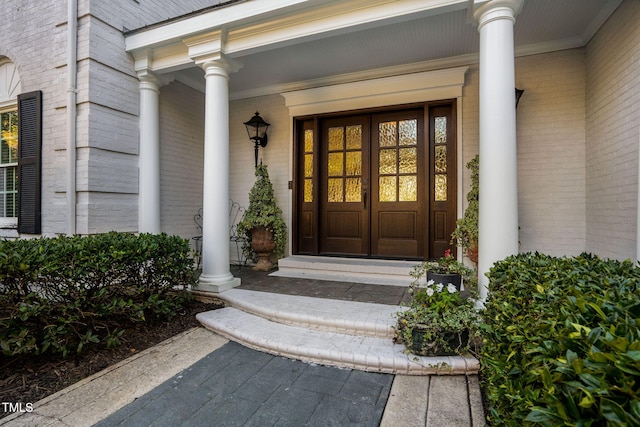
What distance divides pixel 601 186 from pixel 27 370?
5.15 meters

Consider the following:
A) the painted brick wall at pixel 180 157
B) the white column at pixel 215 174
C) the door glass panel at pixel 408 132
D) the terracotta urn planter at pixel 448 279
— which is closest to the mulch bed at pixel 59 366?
the white column at pixel 215 174

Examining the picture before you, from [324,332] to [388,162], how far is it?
2.81 m

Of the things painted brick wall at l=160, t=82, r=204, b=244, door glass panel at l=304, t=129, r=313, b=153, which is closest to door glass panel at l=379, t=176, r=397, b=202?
door glass panel at l=304, t=129, r=313, b=153

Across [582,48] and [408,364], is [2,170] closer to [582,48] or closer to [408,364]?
[408,364]

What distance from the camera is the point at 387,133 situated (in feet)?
15.2

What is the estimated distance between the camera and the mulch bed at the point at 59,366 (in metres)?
1.90

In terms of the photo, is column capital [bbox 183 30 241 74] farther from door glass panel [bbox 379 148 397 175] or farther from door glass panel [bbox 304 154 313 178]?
door glass panel [bbox 379 148 397 175]

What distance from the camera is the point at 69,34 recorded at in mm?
3535

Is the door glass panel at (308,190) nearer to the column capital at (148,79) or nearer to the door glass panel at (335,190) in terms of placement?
the door glass panel at (335,190)

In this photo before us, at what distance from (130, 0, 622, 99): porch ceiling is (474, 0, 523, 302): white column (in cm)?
37

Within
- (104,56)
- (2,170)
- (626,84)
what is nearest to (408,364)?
(626,84)

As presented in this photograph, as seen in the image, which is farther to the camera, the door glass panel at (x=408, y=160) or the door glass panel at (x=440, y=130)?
the door glass panel at (x=408, y=160)

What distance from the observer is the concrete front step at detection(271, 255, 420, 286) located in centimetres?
397

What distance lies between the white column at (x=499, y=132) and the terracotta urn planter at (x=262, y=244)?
293cm
